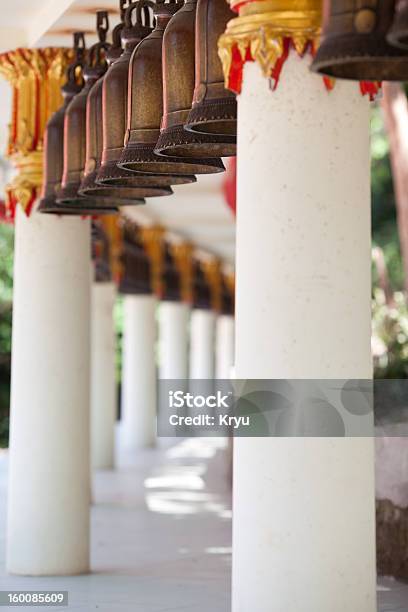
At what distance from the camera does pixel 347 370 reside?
521 centimetres

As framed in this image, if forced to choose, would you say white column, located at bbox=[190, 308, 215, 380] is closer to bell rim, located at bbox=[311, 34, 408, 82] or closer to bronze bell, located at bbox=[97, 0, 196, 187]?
bronze bell, located at bbox=[97, 0, 196, 187]

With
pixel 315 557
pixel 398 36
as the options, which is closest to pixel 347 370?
pixel 315 557

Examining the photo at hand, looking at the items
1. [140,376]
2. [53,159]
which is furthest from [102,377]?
[53,159]

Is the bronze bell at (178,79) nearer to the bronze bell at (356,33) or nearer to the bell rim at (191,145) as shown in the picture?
the bell rim at (191,145)

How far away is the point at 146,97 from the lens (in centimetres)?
618

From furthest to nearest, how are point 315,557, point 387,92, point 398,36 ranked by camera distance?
point 387,92
point 315,557
point 398,36

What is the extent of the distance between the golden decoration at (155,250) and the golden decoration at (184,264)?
1639 millimetres

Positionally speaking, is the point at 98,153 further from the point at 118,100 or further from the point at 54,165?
the point at 54,165

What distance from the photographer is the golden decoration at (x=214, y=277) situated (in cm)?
3121

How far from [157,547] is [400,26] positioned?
7.47 m

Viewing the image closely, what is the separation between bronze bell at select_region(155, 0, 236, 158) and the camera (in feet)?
19.0

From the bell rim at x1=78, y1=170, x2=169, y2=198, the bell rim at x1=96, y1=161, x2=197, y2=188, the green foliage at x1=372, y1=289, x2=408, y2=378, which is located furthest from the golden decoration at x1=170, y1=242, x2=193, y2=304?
the bell rim at x1=96, y1=161, x2=197, y2=188

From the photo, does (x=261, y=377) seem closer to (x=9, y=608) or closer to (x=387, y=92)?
(x=9, y=608)

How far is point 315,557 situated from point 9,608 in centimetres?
318
